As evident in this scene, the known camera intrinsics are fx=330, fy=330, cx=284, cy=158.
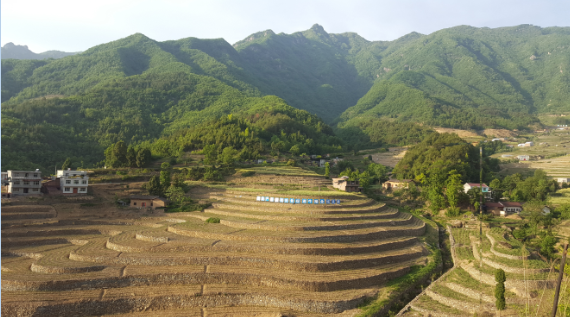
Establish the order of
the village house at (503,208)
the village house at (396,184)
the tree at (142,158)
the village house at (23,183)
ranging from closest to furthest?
the village house at (23,183) < the village house at (503,208) < the tree at (142,158) < the village house at (396,184)

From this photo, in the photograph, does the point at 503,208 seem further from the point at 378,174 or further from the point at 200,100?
the point at 200,100

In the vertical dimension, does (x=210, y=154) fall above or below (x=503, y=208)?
above

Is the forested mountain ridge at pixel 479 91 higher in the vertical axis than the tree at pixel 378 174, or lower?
higher

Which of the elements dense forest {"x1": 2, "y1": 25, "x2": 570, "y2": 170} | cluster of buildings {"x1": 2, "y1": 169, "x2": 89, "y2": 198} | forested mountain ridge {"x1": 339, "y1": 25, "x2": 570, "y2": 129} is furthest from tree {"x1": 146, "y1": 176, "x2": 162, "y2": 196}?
forested mountain ridge {"x1": 339, "y1": 25, "x2": 570, "y2": 129}

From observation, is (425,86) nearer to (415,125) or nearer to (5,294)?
(415,125)

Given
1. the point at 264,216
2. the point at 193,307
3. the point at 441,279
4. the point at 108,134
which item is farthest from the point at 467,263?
the point at 108,134

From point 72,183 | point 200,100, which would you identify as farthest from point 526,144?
point 200,100

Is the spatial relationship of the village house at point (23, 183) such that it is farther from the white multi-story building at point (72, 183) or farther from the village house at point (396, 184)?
the village house at point (396, 184)

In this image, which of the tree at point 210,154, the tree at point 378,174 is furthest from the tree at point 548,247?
the tree at point 210,154
